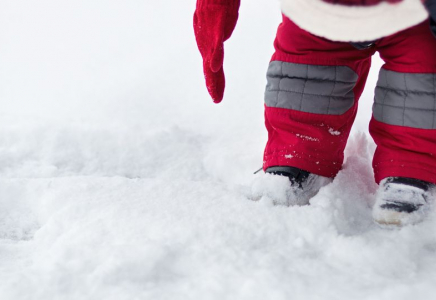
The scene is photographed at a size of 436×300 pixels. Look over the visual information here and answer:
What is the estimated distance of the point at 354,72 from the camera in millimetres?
933

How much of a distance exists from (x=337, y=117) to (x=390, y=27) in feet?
1.11

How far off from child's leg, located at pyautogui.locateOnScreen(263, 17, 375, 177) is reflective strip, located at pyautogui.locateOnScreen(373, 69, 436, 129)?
0.20 feet

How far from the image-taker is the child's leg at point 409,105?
0.85 m

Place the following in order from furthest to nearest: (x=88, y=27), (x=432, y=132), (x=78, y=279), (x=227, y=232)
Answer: (x=88, y=27) < (x=432, y=132) < (x=227, y=232) < (x=78, y=279)

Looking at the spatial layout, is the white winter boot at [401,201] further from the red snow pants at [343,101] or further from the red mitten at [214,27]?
the red mitten at [214,27]

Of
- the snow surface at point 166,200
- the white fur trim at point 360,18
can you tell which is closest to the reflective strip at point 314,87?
the snow surface at point 166,200

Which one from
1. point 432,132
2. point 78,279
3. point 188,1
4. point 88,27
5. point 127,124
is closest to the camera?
point 78,279

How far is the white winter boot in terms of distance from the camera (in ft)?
2.55

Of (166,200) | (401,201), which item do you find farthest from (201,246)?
(401,201)

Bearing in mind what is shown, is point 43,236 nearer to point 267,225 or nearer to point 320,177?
point 267,225

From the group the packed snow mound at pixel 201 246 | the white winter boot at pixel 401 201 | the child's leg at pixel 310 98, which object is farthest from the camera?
the child's leg at pixel 310 98

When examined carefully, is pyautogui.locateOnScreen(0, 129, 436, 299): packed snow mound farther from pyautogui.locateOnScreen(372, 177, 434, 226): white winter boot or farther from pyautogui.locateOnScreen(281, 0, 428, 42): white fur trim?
pyautogui.locateOnScreen(281, 0, 428, 42): white fur trim

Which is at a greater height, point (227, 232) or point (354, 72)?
point (354, 72)

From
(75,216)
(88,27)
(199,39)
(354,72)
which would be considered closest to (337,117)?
(354,72)
